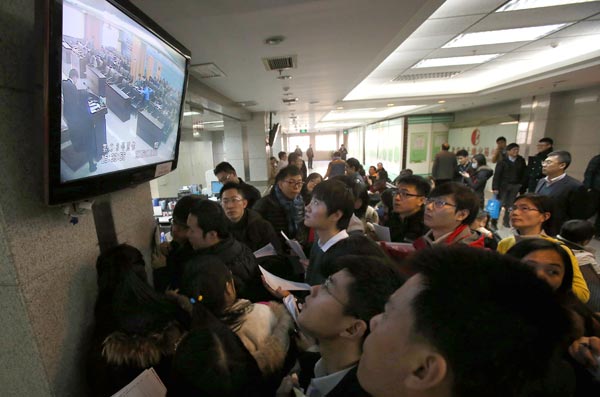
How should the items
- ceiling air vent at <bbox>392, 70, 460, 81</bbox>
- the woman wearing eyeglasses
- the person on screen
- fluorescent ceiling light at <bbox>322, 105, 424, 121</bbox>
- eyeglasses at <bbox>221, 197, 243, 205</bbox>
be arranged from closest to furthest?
the person on screen, the woman wearing eyeglasses, eyeglasses at <bbox>221, 197, 243, 205</bbox>, ceiling air vent at <bbox>392, 70, 460, 81</bbox>, fluorescent ceiling light at <bbox>322, 105, 424, 121</bbox>

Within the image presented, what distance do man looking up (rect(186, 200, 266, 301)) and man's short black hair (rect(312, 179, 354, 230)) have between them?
0.63m

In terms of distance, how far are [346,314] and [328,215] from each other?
0.83m

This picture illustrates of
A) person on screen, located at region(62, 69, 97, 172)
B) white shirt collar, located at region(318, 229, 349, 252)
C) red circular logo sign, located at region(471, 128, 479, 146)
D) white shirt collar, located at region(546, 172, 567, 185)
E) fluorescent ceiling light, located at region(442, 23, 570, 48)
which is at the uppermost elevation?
fluorescent ceiling light, located at region(442, 23, 570, 48)

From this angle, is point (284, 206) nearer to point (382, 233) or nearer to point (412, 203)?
point (382, 233)

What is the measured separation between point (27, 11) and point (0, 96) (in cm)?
37

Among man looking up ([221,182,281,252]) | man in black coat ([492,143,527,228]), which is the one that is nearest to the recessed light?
man looking up ([221,182,281,252])

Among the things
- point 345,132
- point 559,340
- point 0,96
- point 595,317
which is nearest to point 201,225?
point 0,96

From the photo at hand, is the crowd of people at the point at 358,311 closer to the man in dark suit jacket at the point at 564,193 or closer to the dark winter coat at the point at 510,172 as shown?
the man in dark suit jacket at the point at 564,193

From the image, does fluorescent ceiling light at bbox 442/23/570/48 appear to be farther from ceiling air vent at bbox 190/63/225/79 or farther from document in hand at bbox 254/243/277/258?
document in hand at bbox 254/243/277/258

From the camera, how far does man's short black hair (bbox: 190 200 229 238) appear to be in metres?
1.68

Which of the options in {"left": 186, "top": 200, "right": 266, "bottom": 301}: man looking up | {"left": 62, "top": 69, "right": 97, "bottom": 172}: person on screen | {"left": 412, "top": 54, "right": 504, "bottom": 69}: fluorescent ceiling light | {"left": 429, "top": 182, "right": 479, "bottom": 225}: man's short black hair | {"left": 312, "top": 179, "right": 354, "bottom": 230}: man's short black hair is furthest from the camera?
{"left": 412, "top": 54, "right": 504, "bottom": 69}: fluorescent ceiling light

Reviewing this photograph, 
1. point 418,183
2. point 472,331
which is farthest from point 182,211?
point 418,183

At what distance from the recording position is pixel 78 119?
965mm

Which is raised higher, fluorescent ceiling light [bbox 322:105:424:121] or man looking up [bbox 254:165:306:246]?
Result: fluorescent ceiling light [bbox 322:105:424:121]
